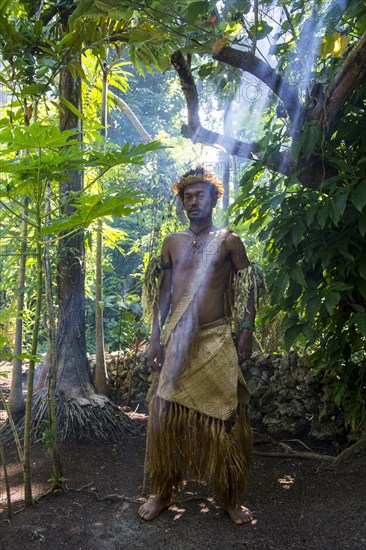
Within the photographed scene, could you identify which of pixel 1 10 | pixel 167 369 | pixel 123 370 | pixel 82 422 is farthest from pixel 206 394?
pixel 123 370

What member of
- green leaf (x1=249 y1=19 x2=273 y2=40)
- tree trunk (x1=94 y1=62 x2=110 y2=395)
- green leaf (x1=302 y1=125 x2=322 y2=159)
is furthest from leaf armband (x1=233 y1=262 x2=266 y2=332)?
tree trunk (x1=94 y1=62 x2=110 y2=395)

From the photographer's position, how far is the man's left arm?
262cm

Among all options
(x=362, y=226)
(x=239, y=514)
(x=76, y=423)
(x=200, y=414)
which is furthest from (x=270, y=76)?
(x=76, y=423)

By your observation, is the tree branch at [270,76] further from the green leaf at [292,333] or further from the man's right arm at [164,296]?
the green leaf at [292,333]

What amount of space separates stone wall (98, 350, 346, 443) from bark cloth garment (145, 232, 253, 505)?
1.09 meters

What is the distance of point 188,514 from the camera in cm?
256

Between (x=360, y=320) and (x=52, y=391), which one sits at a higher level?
(x=360, y=320)

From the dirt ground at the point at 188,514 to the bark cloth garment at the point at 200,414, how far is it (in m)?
0.18

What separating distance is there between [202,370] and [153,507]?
2.29ft

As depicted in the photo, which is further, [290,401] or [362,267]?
[290,401]

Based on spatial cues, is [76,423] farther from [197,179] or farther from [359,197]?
[359,197]

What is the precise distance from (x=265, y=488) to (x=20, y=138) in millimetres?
2282

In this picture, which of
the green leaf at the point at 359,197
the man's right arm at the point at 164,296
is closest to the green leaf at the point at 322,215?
the green leaf at the point at 359,197

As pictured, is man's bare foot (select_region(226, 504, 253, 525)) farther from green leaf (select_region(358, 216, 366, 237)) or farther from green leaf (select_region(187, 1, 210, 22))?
green leaf (select_region(187, 1, 210, 22))
